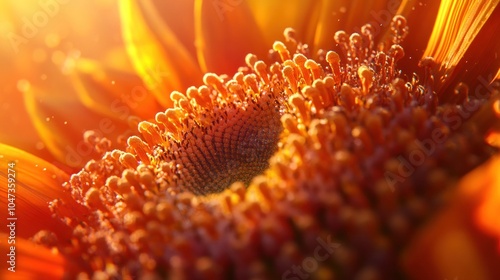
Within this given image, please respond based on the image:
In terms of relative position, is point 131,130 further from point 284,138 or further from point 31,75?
point 284,138

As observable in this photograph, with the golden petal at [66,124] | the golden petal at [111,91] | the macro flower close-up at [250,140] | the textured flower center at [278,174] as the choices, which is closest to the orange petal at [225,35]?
the macro flower close-up at [250,140]

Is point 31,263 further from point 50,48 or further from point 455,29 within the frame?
point 455,29

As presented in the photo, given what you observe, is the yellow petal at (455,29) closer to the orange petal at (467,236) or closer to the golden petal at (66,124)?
the orange petal at (467,236)

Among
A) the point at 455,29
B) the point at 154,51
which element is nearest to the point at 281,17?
the point at 154,51

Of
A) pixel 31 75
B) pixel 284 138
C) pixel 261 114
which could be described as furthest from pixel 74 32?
pixel 284 138

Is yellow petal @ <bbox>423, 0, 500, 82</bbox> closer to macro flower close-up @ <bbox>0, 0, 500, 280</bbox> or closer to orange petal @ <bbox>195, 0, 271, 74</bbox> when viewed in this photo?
macro flower close-up @ <bbox>0, 0, 500, 280</bbox>

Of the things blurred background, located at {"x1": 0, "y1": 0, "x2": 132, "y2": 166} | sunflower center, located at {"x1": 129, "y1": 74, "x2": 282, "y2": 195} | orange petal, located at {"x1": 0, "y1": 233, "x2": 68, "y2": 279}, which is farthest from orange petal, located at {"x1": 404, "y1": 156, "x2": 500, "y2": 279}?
blurred background, located at {"x1": 0, "y1": 0, "x2": 132, "y2": 166}

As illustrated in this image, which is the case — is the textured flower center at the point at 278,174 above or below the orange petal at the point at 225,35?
below
